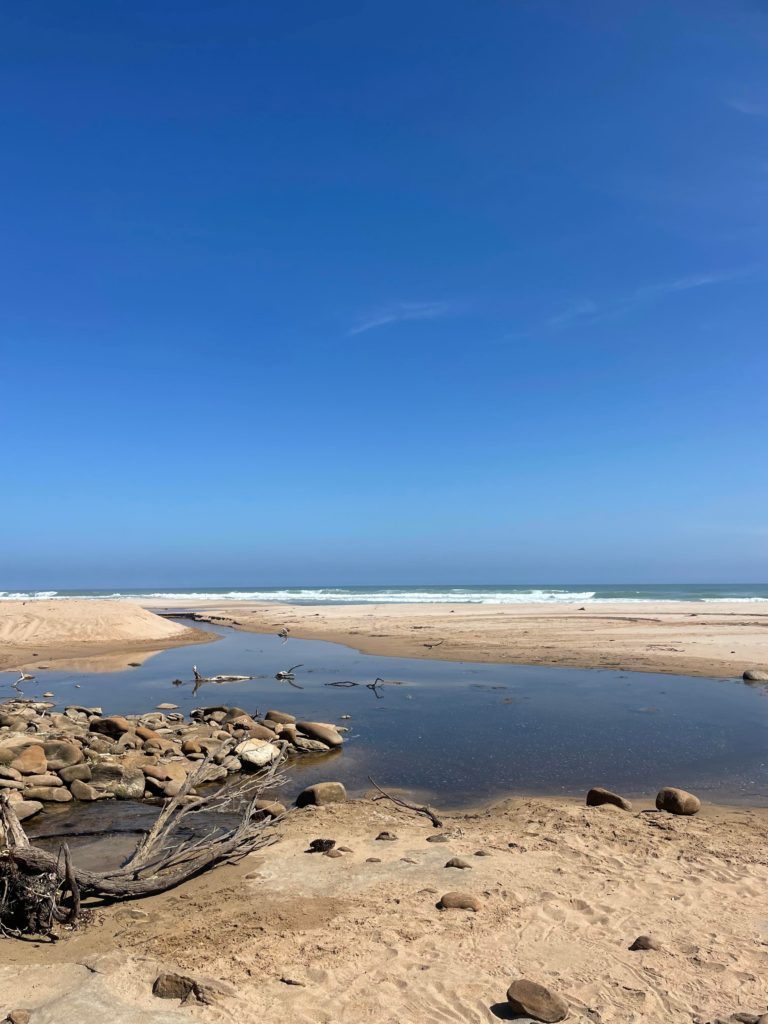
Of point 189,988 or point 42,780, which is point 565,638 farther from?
point 189,988

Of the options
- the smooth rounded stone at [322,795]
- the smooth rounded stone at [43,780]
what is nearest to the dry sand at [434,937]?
the smooth rounded stone at [322,795]

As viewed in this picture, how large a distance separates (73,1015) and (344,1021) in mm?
1805

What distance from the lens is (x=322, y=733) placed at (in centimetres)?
1339

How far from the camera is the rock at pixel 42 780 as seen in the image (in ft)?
34.3

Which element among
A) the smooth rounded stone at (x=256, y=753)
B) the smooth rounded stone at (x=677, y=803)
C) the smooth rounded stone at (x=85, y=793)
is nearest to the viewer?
the smooth rounded stone at (x=677, y=803)

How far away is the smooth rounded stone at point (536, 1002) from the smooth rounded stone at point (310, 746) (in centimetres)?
873

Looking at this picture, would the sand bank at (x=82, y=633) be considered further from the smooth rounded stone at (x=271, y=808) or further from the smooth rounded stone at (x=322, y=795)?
the smooth rounded stone at (x=322, y=795)

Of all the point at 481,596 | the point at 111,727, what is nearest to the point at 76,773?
the point at 111,727

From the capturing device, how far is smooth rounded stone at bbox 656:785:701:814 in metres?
9.09

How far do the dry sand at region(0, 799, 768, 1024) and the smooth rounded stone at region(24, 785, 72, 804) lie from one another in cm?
424

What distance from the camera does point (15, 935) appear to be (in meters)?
5.62

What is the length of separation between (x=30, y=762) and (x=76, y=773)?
85 cm

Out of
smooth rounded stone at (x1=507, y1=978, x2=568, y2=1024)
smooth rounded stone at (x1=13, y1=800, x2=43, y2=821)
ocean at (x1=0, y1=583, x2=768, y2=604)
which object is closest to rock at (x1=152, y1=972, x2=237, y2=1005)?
smooth rounded stone at (x1=507, y1=978, x2=568, y2=1024)

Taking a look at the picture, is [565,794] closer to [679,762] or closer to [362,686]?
[679,762]
